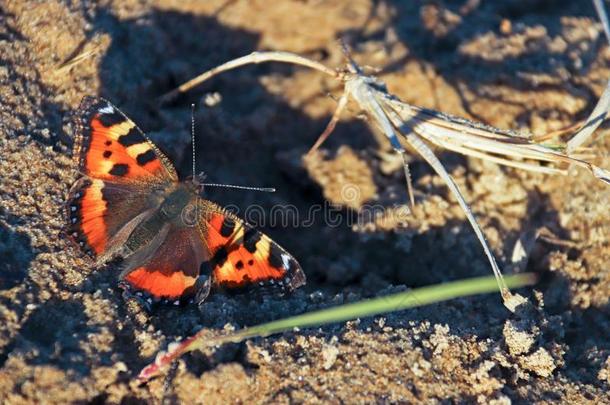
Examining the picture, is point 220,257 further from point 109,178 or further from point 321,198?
point 321,198

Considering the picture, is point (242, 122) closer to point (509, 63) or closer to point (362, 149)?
point (362, 149)

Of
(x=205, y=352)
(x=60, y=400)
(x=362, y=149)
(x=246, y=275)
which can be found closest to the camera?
(x=60, y=400)

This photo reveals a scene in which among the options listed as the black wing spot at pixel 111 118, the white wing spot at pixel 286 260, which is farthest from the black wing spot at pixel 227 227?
the black wing spot at pixel 111 118

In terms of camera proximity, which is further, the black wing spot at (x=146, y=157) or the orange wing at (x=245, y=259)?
the black wing spot at (x=146, y=157)

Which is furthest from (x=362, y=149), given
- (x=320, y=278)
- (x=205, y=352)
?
(x=205, y=352)

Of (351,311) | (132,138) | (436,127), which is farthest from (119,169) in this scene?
(436,127)

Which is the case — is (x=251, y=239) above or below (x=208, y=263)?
above

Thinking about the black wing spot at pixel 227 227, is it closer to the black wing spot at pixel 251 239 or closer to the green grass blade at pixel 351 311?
the black wing spot at pixel 251 239

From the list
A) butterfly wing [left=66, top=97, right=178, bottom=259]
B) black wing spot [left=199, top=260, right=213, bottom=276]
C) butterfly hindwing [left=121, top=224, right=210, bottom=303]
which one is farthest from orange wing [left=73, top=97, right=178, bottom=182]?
black wing spot [left=199, top=260, right=213, bottom=276]
